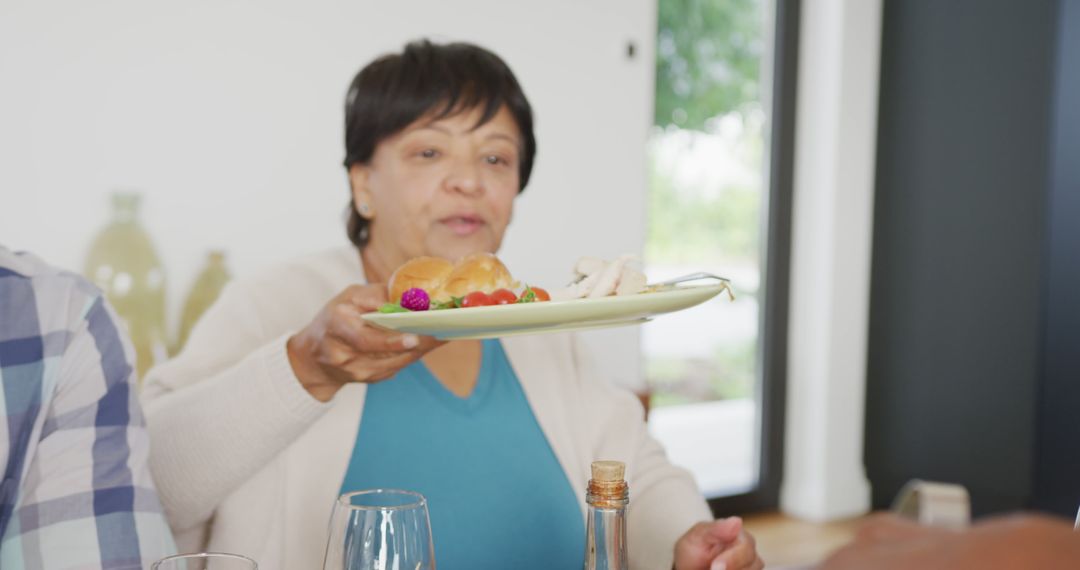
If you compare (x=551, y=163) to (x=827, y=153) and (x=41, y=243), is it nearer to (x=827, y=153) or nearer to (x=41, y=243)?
(x=827, y=153)

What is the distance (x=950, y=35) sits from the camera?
3182mm

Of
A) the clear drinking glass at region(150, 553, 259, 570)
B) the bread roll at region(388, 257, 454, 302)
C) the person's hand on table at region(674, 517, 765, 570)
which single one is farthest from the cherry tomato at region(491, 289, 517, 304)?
the clear drinking glass at region(150, 553, 259, 570)

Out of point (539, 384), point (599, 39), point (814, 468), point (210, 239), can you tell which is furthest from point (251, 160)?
point (814, 468)

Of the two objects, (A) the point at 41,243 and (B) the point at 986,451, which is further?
(B) the point at 986,451

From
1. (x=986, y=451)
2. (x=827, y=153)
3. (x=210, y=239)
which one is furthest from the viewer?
(x=827, y=153)

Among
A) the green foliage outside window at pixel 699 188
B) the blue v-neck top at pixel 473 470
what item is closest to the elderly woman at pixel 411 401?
the blue v-neck top at pixel 473 470

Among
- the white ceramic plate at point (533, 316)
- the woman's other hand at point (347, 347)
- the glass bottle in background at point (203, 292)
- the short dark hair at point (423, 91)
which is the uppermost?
the short dark hair at point (423, 91)

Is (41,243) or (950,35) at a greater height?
(950,35)

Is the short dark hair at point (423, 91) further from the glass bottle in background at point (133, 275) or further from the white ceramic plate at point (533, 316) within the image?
the glass bottle in background at point (133, 275)

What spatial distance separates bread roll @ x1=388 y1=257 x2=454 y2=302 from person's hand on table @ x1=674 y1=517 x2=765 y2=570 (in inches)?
15.2

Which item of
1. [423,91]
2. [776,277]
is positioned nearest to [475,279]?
[423,91]

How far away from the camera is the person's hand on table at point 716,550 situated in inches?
34.7

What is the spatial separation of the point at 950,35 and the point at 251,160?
7.25 ft

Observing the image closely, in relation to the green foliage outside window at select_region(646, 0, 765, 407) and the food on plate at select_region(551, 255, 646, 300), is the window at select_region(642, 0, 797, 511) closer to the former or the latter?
the green foliage outside window at select_region(646, 0, 765, 407)
